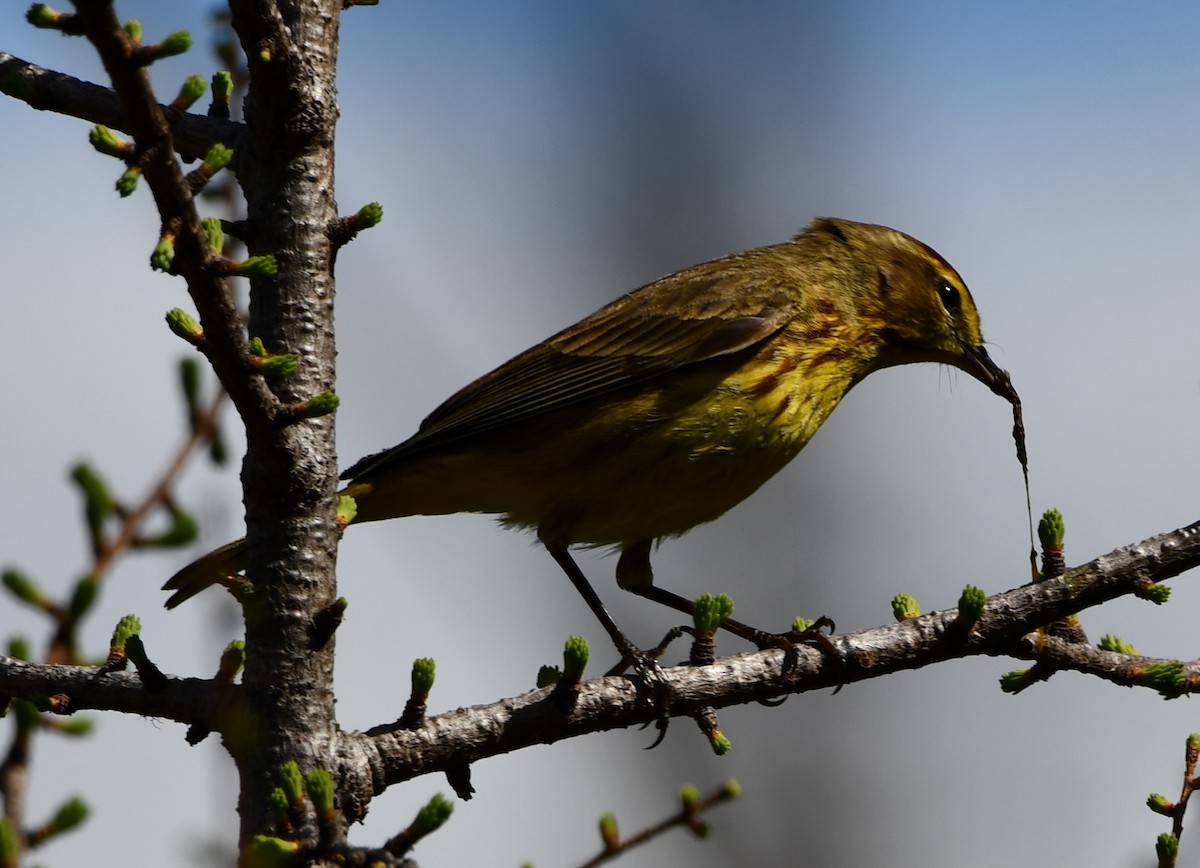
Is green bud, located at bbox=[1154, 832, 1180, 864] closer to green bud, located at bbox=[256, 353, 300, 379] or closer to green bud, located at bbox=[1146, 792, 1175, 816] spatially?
green bud, located at bbox=[1146, 792, 1175, 816]

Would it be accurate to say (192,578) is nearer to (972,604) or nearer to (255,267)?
(255,267)

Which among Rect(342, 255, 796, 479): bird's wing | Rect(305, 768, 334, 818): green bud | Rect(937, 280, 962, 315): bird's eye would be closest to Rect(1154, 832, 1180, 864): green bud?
Rect(305, 768, 334, 818): green bud

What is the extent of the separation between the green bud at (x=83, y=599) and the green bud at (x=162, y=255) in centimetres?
62

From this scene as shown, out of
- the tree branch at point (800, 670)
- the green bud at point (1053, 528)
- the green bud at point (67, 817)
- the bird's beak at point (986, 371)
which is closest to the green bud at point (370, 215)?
the tree branch at point (800, 670)

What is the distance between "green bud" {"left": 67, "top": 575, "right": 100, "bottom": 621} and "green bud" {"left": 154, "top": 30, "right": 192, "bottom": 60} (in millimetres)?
890

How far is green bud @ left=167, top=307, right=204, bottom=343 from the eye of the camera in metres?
2.77

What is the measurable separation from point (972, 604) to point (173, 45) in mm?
2682

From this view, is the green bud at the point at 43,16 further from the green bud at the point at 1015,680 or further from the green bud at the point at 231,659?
the green bud at the point at 1015,680

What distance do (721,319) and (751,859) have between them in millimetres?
6682

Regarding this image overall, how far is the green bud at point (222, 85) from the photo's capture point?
3568 mm

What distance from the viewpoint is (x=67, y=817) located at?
6.91ft

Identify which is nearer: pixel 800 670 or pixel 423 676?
pixel 423 676

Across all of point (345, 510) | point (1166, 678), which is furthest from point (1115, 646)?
point (345, 510)

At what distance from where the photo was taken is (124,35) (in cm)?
217
